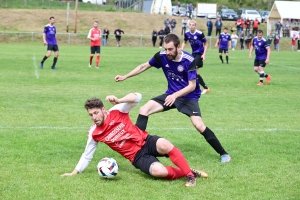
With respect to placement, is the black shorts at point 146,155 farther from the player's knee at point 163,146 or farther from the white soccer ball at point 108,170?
the white soccer ball at point 108,170

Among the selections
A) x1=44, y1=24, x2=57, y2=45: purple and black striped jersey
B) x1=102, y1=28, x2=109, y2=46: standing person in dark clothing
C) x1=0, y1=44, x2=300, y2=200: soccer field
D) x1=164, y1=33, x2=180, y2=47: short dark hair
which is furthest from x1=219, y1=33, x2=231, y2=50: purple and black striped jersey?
x1=164, y1=33, x2=180, y2=47: short dark hair

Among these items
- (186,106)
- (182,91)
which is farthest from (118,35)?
(182,91)

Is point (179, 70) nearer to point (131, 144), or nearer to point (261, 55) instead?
point (131, 144)

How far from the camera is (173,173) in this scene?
6523 millimetres

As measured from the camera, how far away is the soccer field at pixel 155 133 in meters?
6.10

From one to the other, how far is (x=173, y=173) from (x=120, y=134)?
83cm

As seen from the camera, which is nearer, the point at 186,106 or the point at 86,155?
the point at 86,155

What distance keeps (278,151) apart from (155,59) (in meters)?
2.41

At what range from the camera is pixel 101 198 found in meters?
5.73

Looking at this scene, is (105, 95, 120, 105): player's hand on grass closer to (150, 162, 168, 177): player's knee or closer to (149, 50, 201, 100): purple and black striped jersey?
(150, 162, 168, 177): player's knee

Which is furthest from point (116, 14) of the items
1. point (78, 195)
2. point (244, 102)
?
point (78, 195)

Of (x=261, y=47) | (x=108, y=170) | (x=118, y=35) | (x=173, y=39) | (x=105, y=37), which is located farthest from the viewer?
(x=105, y=37)

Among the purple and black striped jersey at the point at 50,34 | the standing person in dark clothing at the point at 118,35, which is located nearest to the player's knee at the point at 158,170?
the purple and black striped jersey at the point at 50,34

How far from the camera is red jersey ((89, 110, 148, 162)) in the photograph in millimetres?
6578
